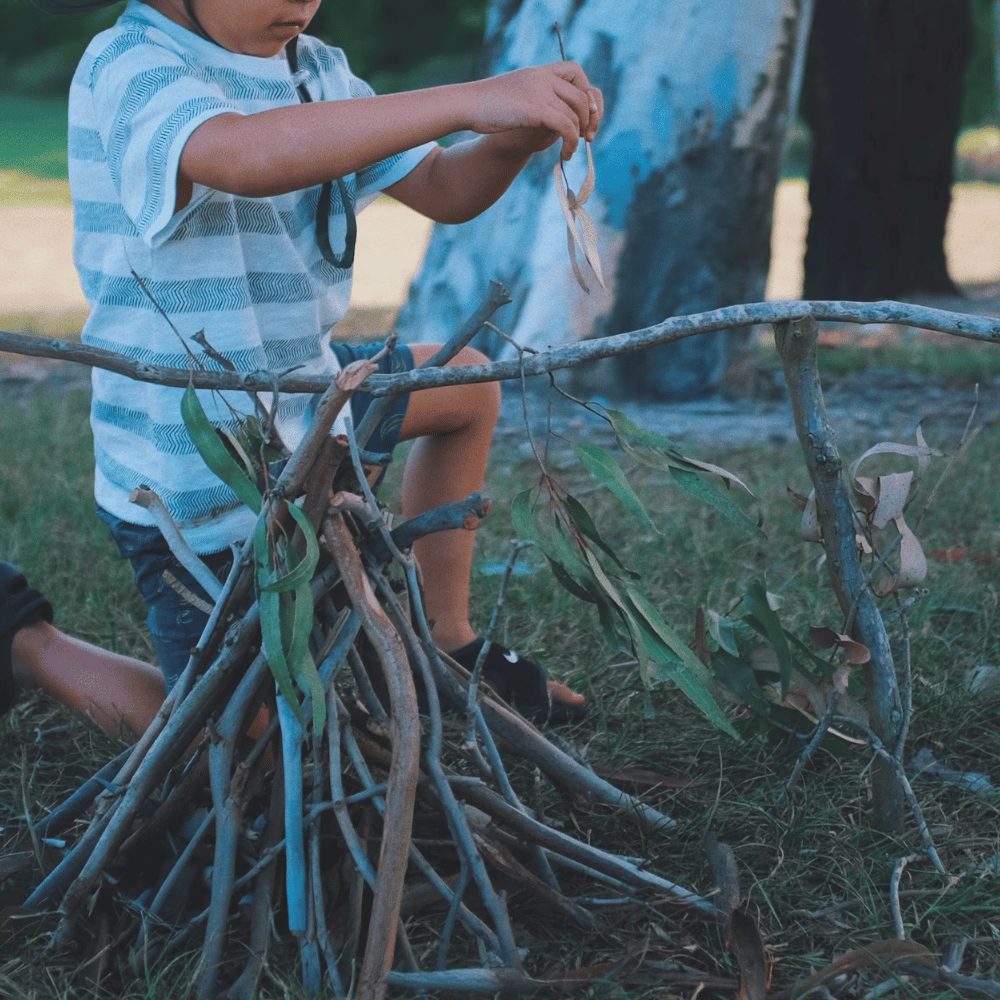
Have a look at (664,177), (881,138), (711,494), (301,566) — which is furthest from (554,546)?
(881,138)

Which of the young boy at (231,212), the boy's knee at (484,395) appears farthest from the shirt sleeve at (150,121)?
the boy's knee at (484,395)

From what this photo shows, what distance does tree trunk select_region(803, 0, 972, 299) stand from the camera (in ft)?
22.7

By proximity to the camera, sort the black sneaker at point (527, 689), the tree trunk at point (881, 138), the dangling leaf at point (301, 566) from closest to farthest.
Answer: the dangling leaf at point (301, 566) < the black sneaker at point (527, 689) < the tree trunk at point (881, 138)

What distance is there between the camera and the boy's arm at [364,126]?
1500 millimetres

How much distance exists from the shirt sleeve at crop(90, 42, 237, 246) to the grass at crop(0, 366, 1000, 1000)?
753mm

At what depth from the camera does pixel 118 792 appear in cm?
148

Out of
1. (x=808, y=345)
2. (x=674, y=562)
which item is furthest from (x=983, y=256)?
(x=808, y=345)

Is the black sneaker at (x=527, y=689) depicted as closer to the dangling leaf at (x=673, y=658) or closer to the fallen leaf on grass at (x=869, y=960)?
the dangling leaf at (x=673, y=658)

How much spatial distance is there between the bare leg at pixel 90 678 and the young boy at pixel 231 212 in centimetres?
12

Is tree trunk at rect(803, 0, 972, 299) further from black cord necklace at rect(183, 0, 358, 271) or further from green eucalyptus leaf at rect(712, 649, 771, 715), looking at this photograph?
green eucalyptus leaf at rect(712, 649, 771, 715)

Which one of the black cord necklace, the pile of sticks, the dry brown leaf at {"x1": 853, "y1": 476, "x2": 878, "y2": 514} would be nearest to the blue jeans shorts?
the black cord necklace

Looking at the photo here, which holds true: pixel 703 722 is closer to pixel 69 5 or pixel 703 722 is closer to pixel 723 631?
pixel 723 631

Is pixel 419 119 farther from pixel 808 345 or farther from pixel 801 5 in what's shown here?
pixel 801 5

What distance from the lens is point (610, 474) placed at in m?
1.42
